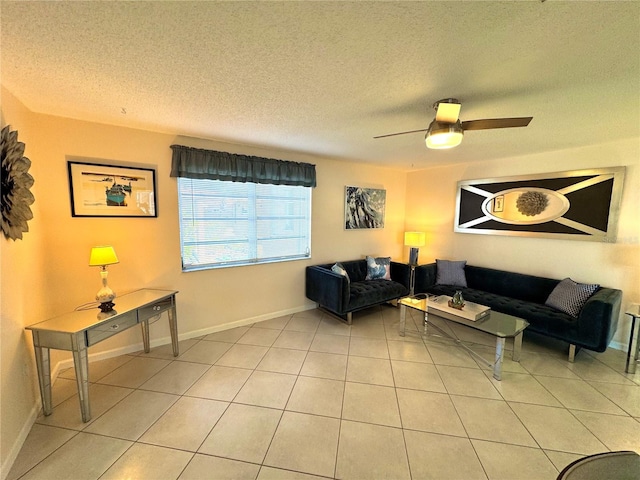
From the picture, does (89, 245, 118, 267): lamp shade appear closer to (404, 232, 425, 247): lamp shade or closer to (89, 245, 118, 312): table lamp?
(89, 245, 118, 312): table lamp

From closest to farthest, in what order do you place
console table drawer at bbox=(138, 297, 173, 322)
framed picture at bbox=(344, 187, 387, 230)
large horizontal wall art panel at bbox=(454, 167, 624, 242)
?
console table drawer at bbox=(138, 297, 173, 322) < large horizontal wall art panel at bbox=(454, 167, 624, 242) < framed picture at bbox=(344, 187, 387, 230)

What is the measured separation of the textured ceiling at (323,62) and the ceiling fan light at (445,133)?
19 cm

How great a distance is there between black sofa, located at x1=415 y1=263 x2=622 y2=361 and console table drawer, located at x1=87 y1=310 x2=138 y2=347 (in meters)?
3.68

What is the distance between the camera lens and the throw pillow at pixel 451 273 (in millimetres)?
3873

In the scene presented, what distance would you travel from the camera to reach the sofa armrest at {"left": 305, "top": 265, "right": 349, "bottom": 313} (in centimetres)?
322

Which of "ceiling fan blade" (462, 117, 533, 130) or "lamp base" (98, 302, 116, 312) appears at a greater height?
"ceiling fan blade" (462, 117, 533, 130)

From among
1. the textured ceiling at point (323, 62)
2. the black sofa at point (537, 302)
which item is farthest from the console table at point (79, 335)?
the black sofa at point (537, 302)

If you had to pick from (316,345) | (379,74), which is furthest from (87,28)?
(316,345)

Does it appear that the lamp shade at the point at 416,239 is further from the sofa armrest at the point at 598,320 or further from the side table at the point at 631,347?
the side table at the point at 631,347

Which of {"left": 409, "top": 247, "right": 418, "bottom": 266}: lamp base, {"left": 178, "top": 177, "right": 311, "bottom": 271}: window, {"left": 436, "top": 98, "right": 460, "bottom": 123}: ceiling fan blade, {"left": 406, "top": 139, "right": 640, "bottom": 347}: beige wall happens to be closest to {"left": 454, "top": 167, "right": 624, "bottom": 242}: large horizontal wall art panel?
{"left": 406, "top": 139, "right": 640, "bottom": 347}: beige wall

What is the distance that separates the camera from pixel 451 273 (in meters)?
3.93

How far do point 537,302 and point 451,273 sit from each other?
1.05 metres

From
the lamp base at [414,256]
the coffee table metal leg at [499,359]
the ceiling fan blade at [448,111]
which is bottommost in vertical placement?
the coffee table metal leg at [499,359]

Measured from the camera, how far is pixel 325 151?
11.1 ft
